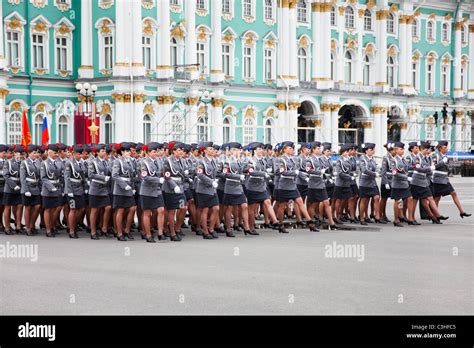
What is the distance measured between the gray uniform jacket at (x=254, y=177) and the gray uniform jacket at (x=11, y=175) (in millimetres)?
4772

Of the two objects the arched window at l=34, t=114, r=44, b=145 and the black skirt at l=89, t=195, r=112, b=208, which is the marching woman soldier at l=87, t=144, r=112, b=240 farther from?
the arched window at l=34, t=114, r=44, b=145

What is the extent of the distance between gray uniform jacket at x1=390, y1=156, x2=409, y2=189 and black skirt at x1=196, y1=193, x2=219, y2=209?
4718mm

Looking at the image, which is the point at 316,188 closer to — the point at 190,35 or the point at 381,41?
the point at 190,35

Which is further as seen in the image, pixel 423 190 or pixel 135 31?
pixel 135 31

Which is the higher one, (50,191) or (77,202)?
(50,191)

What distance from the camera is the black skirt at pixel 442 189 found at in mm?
21383

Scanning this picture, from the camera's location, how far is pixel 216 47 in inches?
1880

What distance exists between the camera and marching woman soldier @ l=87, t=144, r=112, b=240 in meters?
18.2

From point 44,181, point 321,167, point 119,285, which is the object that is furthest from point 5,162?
point 119,285

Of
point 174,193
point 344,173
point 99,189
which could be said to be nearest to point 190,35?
point 344,173

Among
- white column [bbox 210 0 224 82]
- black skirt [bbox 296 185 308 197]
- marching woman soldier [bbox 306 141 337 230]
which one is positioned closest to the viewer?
marching woman soldier [bbox 306 141 337 230]

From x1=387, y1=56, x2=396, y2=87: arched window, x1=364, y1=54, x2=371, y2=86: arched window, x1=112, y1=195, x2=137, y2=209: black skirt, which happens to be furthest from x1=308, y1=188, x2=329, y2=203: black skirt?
x1=387, y1=56, x2=396, y2=87: arched window

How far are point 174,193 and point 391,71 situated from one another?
1678 inches

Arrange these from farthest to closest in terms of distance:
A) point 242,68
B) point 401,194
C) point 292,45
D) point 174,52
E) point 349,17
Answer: point 349,17
point 292,45
point 242,68
point 174,52
point 401,194
